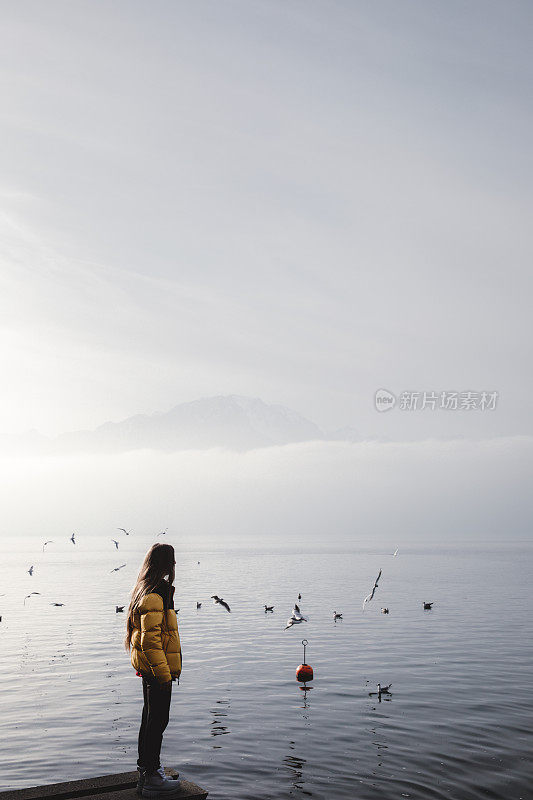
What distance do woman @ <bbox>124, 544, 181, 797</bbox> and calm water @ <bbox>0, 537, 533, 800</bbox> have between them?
9.58ft

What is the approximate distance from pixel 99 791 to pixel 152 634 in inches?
109

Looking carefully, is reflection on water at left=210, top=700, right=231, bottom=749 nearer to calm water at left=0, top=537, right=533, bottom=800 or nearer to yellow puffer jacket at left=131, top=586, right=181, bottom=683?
calm water at left=0, top=537, right=533, bottom=800

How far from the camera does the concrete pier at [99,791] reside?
380 inches

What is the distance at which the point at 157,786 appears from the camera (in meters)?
9.63

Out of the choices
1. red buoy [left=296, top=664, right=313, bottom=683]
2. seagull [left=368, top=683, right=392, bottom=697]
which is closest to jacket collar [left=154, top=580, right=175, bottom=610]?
seagull [left=368, top=683, right=392, bottom=697]

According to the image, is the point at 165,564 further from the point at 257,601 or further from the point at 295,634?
the point at 257,601

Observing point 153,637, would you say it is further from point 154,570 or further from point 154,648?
point 154,570

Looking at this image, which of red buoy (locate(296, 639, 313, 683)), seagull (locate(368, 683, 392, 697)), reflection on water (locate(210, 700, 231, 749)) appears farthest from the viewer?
red buoy (locate(296, 639, 313, 683))

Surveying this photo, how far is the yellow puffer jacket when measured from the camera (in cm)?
911

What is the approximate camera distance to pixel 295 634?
115 feet

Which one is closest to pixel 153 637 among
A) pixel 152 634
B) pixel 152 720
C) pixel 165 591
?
pixel 152 634

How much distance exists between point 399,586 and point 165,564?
6324cm

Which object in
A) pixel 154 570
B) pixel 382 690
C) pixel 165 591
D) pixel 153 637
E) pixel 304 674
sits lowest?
pixel 382 690

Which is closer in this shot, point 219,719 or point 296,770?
point 296,770
